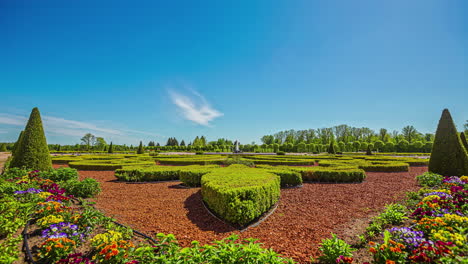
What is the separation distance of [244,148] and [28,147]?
184 ft

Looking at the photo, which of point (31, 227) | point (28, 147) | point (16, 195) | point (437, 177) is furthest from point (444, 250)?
point (28, 147)

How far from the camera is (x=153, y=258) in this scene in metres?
2.95

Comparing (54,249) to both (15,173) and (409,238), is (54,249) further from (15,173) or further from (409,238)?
(15,173)

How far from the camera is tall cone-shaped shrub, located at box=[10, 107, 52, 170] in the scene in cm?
852

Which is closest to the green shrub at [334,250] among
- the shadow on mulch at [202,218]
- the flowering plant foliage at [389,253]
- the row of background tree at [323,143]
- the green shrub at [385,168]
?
the flowering plant foliage at [389,253]

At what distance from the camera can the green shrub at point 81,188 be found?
682 cm

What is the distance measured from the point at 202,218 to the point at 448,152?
504 inches

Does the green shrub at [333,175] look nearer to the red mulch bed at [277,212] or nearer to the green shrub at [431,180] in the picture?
the red mulch bed at [277,212]

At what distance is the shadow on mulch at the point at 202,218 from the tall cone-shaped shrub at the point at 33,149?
6865 mm

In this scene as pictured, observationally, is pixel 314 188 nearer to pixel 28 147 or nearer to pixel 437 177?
pixel 437 177

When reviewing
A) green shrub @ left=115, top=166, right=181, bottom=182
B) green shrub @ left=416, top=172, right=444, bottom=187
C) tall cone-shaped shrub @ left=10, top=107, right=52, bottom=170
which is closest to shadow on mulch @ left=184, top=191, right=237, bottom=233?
green shrub @ left=115, top=166, right=181, bottom=182

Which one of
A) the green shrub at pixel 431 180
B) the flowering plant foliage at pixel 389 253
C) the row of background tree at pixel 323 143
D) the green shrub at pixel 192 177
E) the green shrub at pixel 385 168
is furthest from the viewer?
the row of background tree at pixel 323 143

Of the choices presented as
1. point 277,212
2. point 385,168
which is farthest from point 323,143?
point 277,212

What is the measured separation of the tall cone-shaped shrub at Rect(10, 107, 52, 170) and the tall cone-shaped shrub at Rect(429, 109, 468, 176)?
1887cm
